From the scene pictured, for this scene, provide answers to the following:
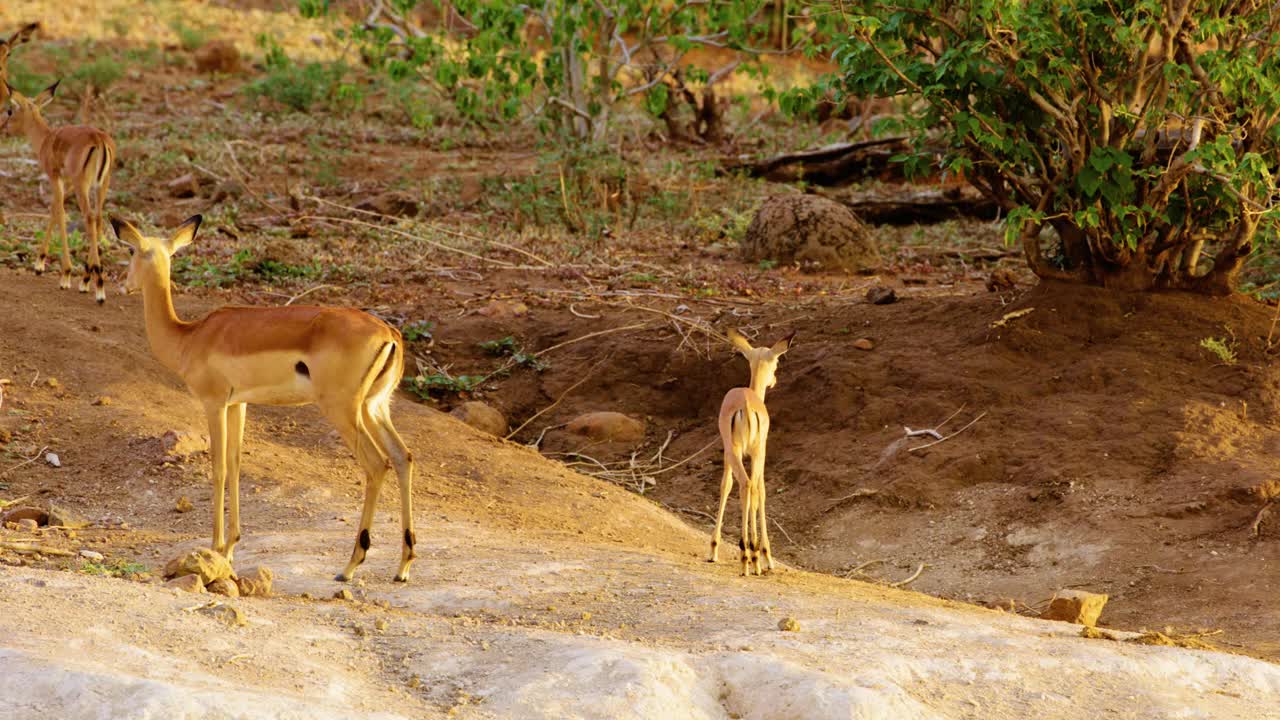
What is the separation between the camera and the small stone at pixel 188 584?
5629 mm

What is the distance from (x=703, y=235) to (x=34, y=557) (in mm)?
9532

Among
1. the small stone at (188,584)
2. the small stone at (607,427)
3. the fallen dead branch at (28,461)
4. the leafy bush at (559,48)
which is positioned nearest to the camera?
the small stone at (188,584)

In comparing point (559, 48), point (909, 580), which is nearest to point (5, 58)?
point (559, 48)

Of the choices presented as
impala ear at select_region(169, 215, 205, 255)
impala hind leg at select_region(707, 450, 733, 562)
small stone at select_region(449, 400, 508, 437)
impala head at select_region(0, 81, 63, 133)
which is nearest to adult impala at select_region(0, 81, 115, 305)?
impala head at select_region(0, 81, 63, 133)

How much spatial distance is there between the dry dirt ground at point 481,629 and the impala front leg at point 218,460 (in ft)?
0.66

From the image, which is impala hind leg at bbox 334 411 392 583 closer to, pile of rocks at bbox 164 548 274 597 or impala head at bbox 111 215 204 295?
pile of rocks at bbox 164 548 274 597

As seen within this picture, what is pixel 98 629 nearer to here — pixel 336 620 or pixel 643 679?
pixel 336 620

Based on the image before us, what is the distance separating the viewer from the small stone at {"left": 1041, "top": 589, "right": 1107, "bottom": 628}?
6914 millimetres

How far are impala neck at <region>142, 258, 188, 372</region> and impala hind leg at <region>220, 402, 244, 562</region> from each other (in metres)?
0.35

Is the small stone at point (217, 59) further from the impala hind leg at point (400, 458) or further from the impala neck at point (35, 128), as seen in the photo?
the impala hind leg at point (400, 458)

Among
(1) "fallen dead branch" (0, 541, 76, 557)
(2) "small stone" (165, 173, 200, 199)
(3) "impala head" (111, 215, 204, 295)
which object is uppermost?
(3) "impala head" (111, 215, 204, 295)

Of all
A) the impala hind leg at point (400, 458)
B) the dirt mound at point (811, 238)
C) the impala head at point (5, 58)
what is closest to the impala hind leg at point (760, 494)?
the impala hind leg at point (400, 458)

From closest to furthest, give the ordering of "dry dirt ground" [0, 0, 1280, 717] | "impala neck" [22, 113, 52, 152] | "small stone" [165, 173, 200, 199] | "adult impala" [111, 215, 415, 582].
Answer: "dry dirt ground" [0, 0, 1280, 717]
"adult impala" [111, 215, 415, 582]
"impala neck" [22, 113, 52, 152]
"small stone" [165, 173, 200, 199]

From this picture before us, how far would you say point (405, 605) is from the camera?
20.0 ft
